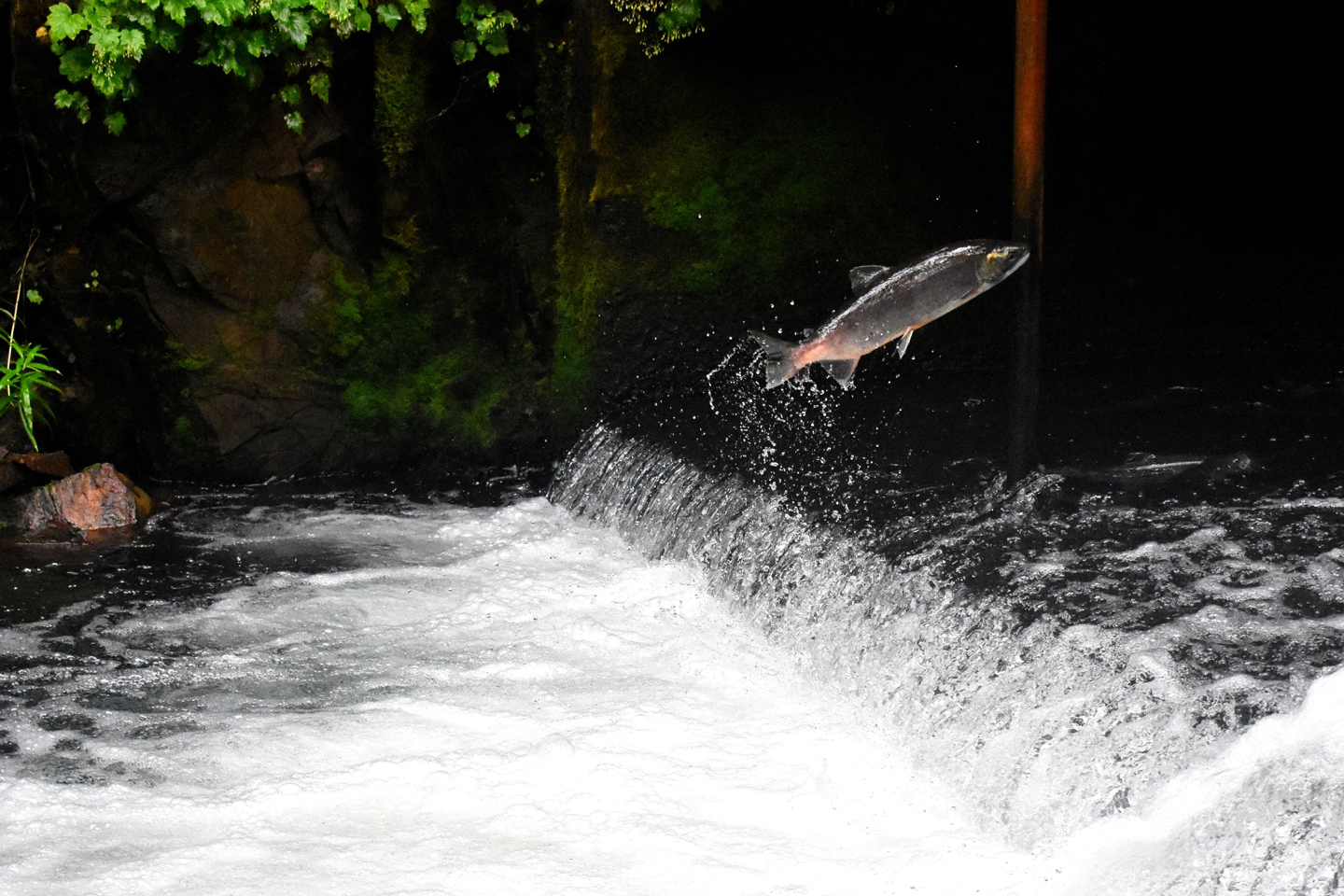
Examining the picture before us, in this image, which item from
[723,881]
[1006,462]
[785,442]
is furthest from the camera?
[785,442]

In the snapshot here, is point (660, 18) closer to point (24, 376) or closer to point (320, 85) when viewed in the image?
point (320, 85)

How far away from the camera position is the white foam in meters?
3.44

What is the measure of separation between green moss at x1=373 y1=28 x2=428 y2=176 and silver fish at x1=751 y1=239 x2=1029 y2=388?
290 centimetres

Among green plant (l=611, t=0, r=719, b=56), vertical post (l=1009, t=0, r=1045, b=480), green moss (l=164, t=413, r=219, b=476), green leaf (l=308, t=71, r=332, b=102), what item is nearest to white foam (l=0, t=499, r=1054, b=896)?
green moss (l=164, t=413, r=219, b=476)

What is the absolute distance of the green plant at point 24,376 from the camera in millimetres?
6184

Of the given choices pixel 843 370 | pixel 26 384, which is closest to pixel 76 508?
pixel 26 384

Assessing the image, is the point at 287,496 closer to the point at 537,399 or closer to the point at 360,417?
the point at 360,417

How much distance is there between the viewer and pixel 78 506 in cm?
622

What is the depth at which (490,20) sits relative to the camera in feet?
20.7

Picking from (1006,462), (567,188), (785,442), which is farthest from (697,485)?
(567,188)

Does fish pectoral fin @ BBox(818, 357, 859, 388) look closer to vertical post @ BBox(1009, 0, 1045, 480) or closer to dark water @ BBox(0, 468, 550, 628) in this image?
vertical post @ BBox(1009, 0, 1045, 480)

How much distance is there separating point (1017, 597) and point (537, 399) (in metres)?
3.41

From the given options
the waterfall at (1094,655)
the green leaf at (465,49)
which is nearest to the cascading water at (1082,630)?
the waterfall at (1094,655)

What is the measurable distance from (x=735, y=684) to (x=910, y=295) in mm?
1503
